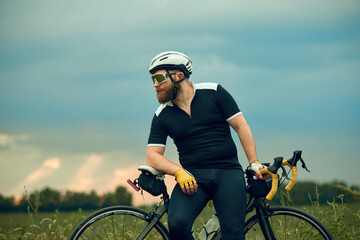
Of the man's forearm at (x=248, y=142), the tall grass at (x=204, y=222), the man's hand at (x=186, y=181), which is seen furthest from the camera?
the tall grass at (x=204, y=222)

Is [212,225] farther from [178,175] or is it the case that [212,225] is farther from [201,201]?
[178,175]

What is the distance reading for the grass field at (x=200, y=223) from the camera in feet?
21.0

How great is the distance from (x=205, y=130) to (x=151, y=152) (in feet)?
2.06

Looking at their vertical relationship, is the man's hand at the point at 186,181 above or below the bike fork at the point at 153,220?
above

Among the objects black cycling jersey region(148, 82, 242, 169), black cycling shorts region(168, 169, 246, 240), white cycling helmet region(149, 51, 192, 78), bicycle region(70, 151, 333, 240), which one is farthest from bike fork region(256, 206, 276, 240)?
white cycling helmet region(149, 51, 192, 78)

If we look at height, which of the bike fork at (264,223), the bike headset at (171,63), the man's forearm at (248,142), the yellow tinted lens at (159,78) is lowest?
the bike fork at (264,223)

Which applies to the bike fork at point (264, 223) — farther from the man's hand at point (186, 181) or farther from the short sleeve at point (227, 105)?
the short sleeve at point (227, 105)

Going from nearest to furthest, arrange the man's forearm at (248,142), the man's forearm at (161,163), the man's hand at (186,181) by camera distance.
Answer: the man's hand at (186,181)
the man's forearm at (161,163)
the man's forearm at (248,142)

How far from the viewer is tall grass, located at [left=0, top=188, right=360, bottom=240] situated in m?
Result: 6.39

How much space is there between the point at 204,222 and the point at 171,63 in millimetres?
3088

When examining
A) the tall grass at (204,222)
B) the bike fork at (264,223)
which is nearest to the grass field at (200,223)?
the tall grass at (204,222)

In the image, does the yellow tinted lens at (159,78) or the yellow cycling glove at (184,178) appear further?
the yellow tinted lens at (159,78)

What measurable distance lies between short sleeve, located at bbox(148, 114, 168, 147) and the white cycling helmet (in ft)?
1.90

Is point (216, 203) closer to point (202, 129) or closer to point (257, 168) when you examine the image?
point (257, 168)
